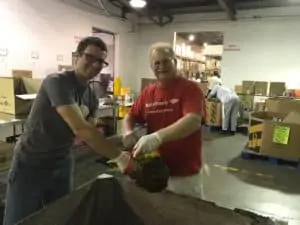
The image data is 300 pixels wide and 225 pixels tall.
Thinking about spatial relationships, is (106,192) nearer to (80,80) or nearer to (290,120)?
(80,80)

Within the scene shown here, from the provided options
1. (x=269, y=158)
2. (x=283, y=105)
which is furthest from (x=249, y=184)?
(x=283, y=105)

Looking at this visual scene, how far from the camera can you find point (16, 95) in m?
3.37

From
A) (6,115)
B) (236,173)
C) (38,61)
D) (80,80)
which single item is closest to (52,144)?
(80,80)

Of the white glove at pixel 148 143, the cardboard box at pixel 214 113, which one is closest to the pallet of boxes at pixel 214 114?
the cardboard box at pixel 214 113

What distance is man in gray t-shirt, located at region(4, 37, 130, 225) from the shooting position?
132cm

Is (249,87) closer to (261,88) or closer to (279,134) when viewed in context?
(261,88)

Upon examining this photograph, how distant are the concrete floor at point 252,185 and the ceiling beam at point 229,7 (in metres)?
3.70

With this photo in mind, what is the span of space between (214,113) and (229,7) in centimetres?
267

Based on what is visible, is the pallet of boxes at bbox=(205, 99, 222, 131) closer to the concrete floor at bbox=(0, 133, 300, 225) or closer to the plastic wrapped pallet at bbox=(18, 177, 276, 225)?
the concrete floor at bbox=(0, 133, 300, 225)

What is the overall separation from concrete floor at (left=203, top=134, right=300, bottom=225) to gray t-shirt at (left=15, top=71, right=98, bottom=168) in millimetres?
2095

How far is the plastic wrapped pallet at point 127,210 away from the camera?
3.69 ft

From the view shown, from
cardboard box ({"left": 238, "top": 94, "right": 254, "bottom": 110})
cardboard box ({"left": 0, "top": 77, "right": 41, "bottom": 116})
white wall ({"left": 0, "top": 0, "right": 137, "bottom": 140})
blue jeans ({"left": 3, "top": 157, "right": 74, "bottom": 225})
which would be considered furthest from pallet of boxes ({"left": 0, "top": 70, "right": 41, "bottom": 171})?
cardboard box ({"left": 238, "top": 94, "right": 254, "bottom": 110})

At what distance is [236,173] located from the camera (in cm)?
409

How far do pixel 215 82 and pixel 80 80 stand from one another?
5.98 metres
